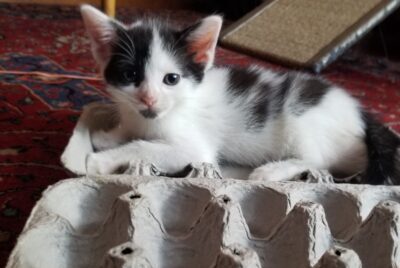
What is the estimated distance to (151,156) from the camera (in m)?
1.05

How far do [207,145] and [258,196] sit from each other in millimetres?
439

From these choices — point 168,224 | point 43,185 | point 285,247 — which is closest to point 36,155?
point 43,185

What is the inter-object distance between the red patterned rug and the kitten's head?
0.23 metres

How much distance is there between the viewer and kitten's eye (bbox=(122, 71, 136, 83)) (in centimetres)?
107

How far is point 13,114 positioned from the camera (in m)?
1.53

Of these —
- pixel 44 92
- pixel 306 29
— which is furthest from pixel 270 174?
pixel 306 29

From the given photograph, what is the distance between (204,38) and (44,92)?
0.85 m

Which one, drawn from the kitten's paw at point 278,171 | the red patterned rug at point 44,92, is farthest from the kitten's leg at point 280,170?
the red patterned rug at point 44,92

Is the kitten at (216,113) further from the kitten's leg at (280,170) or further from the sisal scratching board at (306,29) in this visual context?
the sisal scratching board at (306,29)

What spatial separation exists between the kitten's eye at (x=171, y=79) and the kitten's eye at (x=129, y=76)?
7cm

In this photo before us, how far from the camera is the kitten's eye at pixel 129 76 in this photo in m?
1.07

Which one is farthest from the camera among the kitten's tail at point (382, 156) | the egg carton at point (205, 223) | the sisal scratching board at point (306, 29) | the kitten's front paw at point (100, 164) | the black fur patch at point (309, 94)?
the sisal scratching board at point (306, 29)

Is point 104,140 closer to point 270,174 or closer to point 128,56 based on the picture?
point 128,56

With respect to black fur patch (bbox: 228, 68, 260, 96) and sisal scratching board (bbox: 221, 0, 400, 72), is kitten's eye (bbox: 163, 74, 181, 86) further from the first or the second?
sisal scratching board (bbox: 221, 0, 400, 72)
